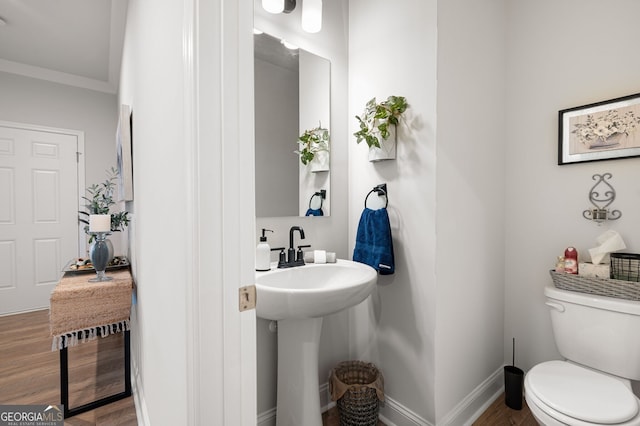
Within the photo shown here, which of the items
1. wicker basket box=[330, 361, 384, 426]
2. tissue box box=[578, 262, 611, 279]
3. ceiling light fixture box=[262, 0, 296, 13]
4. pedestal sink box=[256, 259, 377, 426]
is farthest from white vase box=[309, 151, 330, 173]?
tissue box box=[578, 262, 611, 279]

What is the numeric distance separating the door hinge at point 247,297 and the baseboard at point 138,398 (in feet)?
3.90

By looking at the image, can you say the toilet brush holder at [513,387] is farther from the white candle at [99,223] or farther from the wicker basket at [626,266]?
the white candle at [99,223]

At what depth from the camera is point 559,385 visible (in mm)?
1310

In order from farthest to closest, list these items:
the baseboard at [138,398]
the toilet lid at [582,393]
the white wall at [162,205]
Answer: the baseboard at [138,398]
the toilet lid at [582,393]
the white wall at [162,205]

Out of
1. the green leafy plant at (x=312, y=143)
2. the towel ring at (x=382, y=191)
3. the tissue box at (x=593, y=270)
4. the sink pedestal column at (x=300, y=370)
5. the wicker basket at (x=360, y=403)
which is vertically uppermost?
the green leafy plant at (x=312, y=143)

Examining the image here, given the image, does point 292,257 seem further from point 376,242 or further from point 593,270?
point 593,270

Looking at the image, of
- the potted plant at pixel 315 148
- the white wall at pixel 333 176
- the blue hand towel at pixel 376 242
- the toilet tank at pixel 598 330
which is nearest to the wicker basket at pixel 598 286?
the toilet tank at pixel 598 330

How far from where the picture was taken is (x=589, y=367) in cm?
152

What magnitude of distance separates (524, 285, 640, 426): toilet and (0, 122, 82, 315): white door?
460 centimetres

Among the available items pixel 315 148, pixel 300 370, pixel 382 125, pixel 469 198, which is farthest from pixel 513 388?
pixel 315 148

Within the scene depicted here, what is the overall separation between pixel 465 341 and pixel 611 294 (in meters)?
0.69

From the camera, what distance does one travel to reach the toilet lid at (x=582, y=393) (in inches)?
44.4

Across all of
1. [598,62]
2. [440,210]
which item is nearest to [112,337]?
[440,210]

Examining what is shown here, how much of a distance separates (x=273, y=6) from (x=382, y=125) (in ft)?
2.65
